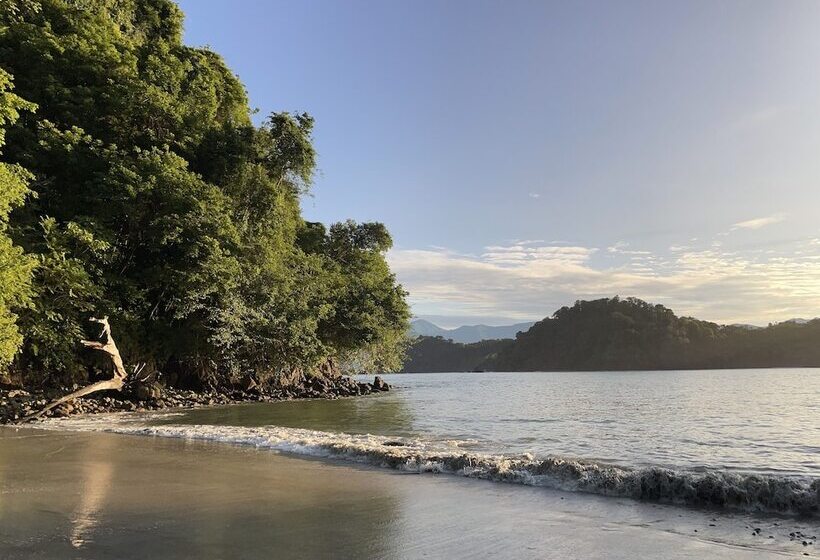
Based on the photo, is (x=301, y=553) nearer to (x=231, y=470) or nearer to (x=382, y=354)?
(x=231, y=470)

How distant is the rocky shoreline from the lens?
1719 centimetres

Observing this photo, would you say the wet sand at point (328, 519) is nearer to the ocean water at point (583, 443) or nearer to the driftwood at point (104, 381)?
the ocean water at point (583, 443)

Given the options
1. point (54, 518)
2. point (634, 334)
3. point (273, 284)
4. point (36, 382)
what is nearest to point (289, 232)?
point (273, 284)

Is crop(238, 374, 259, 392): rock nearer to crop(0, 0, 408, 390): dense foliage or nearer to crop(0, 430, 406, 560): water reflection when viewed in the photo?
crop(0, 0, 408, 390): dense foliage

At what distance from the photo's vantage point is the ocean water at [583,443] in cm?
669

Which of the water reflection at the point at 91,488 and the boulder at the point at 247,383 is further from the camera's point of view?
the boulder at the point at 247,383

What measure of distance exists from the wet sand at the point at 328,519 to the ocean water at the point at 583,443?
44cm

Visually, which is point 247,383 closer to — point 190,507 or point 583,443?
point 583,443

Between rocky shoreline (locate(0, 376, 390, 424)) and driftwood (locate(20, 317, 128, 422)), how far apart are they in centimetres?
32

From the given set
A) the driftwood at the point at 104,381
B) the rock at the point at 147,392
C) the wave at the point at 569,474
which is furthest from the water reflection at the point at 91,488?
the rock at the point at 147,392

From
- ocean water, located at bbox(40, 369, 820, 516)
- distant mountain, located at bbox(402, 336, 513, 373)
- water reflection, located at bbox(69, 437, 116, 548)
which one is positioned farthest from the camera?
distant mountain, located at bbox(402, 336, 513, 373)

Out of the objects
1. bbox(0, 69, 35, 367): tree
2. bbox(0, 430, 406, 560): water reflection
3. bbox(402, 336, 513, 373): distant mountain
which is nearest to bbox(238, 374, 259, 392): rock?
bbox(0, 69, 35, 367): tree

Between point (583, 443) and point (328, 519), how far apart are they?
8.27 meters

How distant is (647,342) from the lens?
334 feet
